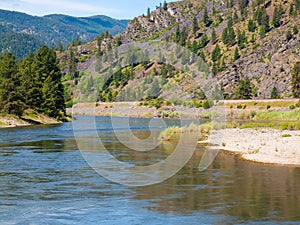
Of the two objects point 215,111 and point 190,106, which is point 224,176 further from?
point 190,106

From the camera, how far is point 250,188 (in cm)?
2919

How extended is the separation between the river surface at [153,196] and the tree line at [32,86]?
49.5 metres

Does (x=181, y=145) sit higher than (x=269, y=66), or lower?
lower

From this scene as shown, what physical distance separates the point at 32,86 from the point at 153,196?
74.4 meters

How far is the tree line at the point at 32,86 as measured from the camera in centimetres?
8794

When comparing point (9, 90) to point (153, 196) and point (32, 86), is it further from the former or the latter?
point (153, 196)

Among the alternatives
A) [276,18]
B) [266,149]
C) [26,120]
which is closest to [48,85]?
[26,120]

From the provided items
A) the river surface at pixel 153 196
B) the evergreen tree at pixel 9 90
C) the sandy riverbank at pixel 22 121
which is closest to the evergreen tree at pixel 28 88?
the sandy riverbank at pixel 22 121

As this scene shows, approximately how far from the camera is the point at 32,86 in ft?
319

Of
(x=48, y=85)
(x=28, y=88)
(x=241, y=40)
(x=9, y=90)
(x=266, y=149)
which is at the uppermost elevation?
(x=241, y=40)

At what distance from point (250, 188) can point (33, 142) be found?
111ft

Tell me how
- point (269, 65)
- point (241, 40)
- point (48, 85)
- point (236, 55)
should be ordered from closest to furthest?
point (48, 85) → point (269, 65) → point (236, 55) → point (241, 40)

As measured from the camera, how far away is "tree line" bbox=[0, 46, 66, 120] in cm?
8794

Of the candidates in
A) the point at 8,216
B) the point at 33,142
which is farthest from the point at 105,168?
the point at 33,142
